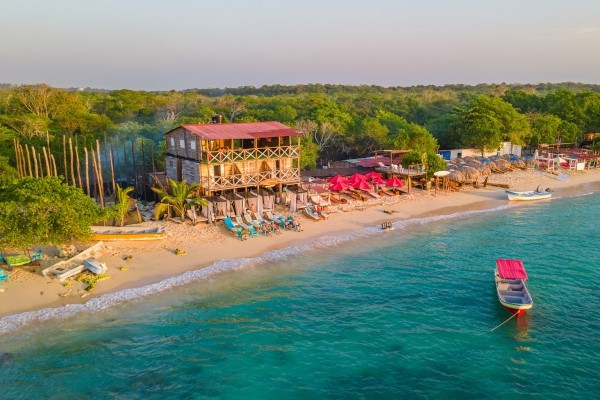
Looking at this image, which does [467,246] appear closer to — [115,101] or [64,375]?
[64,375]

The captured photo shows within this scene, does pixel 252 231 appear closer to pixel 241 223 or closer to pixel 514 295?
pixel 241 223

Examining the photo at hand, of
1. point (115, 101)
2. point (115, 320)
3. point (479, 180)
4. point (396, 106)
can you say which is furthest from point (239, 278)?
point (396, 106)

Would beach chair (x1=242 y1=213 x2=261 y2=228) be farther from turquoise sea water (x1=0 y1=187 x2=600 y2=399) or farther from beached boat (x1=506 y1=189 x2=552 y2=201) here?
beached boat (x1=506 y1=189 x2=552 y2=201)

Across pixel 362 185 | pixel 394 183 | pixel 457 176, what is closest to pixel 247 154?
pixel 362 185

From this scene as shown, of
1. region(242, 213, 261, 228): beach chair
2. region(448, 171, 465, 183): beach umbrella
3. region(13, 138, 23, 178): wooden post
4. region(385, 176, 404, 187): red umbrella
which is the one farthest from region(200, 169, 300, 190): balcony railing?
region(448, 171, 465, 183): beach umbrella

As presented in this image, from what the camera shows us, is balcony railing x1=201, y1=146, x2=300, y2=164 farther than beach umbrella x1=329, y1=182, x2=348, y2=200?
No

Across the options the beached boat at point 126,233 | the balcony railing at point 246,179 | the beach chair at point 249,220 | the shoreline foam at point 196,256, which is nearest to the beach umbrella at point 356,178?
the shoreline foam at point 196,256
